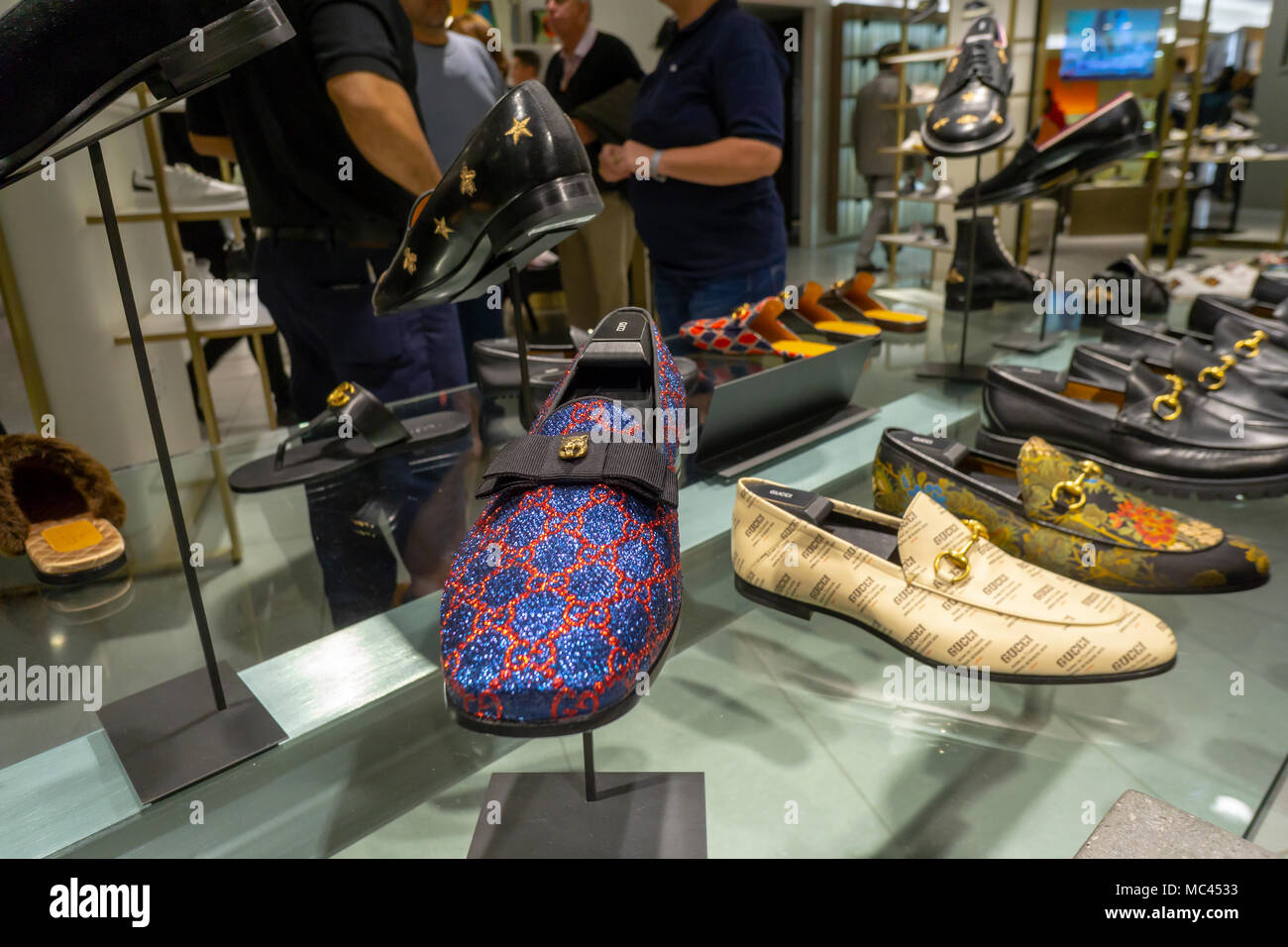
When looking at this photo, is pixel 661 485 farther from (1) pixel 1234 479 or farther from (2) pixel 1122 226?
(2) pixel 1122 226

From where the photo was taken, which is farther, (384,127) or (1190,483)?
(384,127)

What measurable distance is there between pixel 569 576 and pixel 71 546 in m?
0.84

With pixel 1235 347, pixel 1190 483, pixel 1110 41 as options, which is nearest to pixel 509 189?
pixel 1190 483

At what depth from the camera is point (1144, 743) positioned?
28.8 inches

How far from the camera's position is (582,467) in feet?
2.02

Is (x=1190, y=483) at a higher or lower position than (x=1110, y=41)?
lower

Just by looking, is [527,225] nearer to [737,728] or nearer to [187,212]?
[737,728]

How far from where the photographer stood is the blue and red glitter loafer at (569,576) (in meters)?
0.47

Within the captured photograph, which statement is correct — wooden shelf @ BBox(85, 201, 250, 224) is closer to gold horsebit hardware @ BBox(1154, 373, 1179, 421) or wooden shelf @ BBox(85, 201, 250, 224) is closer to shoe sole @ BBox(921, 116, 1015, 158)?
shoe sole @ BBox(921, 116, 1015, 158)

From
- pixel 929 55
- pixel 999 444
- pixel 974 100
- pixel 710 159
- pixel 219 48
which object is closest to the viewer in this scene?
pixel 219 48

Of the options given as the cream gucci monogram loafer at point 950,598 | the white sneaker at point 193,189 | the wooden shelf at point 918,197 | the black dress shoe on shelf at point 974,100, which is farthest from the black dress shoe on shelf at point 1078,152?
the white sneaker at point 193,189

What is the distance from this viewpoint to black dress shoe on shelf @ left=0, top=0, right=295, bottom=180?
524mm

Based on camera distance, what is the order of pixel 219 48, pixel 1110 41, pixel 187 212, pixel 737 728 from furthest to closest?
1. pixel 1110 41
2. pixel 187 212
3. pixel 737 728
4. pixel 219 48
